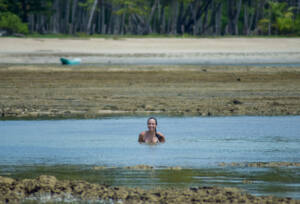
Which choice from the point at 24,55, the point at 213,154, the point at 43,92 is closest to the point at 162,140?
the point at 213,154

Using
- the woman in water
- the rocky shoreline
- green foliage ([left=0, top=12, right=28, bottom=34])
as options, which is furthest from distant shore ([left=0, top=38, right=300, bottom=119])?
the rocky shoreline

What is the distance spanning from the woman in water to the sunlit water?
0.65 feet

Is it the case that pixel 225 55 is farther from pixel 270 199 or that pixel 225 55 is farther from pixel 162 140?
pixel 270 199

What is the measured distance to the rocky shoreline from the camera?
26.9 feet

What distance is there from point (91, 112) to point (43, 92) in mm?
4616

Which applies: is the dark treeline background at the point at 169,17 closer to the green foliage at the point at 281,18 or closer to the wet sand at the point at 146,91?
the green foliage at the point at 281,18

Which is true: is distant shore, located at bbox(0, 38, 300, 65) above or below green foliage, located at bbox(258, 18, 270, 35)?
below

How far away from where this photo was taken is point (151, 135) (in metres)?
13.8

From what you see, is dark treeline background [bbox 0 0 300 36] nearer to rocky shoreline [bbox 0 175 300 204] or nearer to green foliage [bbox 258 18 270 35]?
green foliage [bbox 258 18 270 35]

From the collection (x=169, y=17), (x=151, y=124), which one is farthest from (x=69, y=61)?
(x=169, y=17)

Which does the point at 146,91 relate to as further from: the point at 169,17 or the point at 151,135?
the point at 169,17

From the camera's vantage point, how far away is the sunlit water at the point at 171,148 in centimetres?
977

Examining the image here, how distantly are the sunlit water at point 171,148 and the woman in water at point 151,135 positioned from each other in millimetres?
197

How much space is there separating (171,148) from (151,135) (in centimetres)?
77
